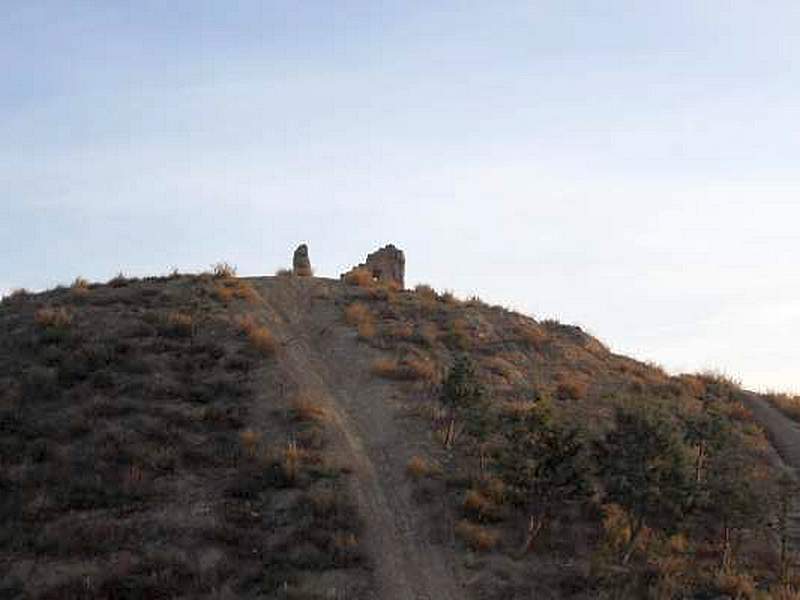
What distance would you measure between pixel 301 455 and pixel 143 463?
3.98 m

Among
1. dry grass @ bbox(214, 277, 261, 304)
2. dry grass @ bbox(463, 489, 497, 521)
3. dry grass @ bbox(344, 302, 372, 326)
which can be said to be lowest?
dry grass @ bbox(463, 489, 497, 521)

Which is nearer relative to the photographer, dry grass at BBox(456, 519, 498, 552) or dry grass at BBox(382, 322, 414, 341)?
dry grass at BBox(456, 519, 498, 552)

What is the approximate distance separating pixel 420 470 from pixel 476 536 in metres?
3.31

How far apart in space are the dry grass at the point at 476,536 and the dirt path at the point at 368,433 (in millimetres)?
556

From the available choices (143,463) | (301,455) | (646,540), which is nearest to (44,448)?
(143,463)

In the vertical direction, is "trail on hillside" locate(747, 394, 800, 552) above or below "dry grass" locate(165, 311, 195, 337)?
below

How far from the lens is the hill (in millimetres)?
18828

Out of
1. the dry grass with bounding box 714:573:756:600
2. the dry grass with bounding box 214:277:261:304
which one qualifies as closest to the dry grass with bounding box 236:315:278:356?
the dry grass with bounding box 214:277:261:304

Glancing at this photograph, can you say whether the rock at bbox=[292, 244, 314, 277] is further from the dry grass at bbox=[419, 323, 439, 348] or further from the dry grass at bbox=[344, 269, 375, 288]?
the dry grass at bbox=[419, 323, 439, 348]

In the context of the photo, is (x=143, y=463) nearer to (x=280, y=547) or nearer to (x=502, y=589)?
(x=280, y=547)

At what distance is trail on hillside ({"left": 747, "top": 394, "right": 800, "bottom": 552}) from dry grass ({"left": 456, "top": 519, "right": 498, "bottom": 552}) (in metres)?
8.97

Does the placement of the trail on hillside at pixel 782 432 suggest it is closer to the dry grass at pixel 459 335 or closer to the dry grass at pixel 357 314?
the dry grass at pixel 459 335

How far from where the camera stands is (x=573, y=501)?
74.6ft

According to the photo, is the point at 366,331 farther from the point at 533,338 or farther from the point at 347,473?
the point at 347,473
